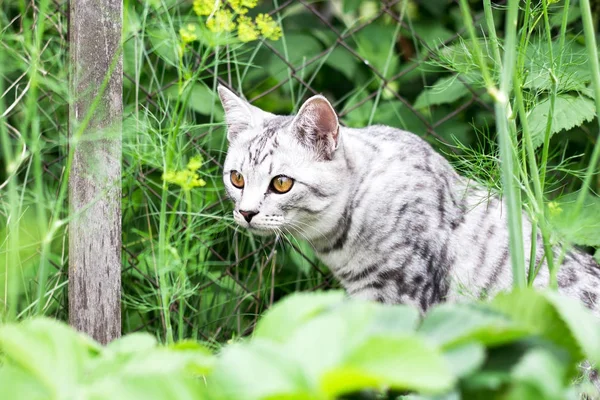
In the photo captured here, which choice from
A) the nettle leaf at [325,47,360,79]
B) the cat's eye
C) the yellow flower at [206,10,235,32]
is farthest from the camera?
the nettle leaf at [325,47,360,79]

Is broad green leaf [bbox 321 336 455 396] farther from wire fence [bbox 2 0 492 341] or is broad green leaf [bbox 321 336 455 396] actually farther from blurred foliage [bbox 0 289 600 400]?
wire fence [bbox 2 0 492 341]

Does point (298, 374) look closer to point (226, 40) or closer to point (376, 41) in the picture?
point (226, 40)

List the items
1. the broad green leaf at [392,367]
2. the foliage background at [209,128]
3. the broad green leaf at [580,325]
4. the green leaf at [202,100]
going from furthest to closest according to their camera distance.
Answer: the green leaf at [202,100] < the foliage background at [209,128] < the broad green leaf at [580,325] < the broad green leaf at [392,367]

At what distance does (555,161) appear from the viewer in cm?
291

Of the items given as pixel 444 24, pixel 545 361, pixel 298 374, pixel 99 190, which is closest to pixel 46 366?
pixel 298 374

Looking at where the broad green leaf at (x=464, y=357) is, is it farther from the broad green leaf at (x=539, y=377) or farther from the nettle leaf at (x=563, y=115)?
the nettle leaf at (x=563, y=115)

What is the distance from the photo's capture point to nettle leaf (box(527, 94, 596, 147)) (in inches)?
91.7

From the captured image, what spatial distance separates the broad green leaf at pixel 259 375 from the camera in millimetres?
890

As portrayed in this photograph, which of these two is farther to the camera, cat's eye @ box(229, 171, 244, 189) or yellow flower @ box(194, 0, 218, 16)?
cat's eye @ box(229, 171, 244, 189)

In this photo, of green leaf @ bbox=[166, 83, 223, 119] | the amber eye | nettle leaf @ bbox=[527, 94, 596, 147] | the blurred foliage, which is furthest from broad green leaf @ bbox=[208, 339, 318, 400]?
green leaf @ bbox=[166, 83, 223, 119]

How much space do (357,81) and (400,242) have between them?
A: 101 centimetres

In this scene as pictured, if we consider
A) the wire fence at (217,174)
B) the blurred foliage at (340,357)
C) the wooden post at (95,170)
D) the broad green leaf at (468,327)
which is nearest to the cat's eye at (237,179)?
the wire fence at (217,174)

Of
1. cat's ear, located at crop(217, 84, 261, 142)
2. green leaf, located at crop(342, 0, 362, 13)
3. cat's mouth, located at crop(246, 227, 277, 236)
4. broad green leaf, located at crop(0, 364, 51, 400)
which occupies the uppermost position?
green leaf, located at crop(342, 0, 362, 13)

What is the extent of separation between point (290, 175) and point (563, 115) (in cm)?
92
